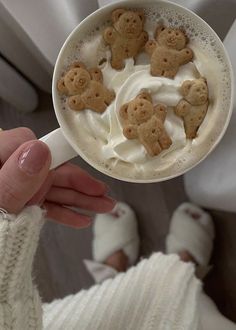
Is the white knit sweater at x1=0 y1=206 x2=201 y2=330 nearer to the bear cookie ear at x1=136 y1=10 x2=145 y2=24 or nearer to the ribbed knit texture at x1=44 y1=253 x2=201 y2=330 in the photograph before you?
the ribbed knit texture at x1=44 y1=253 x2=201 y2=330

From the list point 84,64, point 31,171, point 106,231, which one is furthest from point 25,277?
point 106,231

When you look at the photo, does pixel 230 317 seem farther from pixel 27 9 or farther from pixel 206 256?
pixel 27 9

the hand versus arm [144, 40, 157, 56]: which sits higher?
arm [144, 40, 157, 56]

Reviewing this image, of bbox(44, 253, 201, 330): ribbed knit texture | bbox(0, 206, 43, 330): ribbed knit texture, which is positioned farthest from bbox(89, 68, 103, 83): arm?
bbox(44, 253, 201, 330): ribbed knit texture

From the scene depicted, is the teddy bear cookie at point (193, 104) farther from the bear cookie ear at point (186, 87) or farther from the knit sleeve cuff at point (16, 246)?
the knit sleeve cuff at point (16, 246)

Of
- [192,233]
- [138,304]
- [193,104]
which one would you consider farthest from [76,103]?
[192,233]
